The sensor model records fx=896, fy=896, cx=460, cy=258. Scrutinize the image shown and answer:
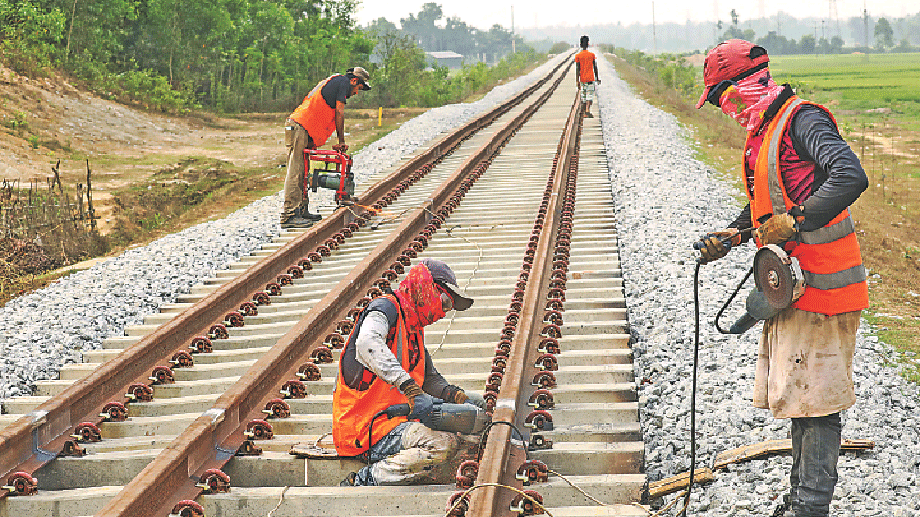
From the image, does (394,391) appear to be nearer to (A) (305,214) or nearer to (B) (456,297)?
(B) (456,297)

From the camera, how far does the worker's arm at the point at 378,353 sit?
405cm

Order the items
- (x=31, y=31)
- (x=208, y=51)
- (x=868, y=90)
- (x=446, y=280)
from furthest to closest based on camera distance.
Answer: (x=868, y=90), (x=208, y=51), (x=31, y=31), (x=446, y=280)

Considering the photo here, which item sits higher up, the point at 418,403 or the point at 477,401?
the point at 418,403

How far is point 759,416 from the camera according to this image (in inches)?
172

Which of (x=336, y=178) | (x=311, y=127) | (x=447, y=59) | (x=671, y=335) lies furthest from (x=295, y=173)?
(x=447, y=59)

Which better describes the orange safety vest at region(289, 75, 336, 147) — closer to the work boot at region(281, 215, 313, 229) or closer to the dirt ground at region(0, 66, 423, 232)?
the work boot at region(281, 215, 313, 229)

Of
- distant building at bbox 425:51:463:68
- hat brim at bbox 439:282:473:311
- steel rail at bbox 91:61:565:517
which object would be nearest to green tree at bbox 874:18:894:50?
distant building at bbox 425:51:463:68

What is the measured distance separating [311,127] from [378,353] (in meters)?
6.30

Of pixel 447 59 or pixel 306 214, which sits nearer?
pixel 306 214

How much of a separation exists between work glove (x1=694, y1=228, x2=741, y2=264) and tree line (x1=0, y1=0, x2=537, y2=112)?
19244mm

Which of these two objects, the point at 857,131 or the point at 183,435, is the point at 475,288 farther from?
the point at 857,131

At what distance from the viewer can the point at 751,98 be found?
355 cm

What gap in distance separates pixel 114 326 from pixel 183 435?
276 cm

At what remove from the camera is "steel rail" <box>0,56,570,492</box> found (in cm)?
441
